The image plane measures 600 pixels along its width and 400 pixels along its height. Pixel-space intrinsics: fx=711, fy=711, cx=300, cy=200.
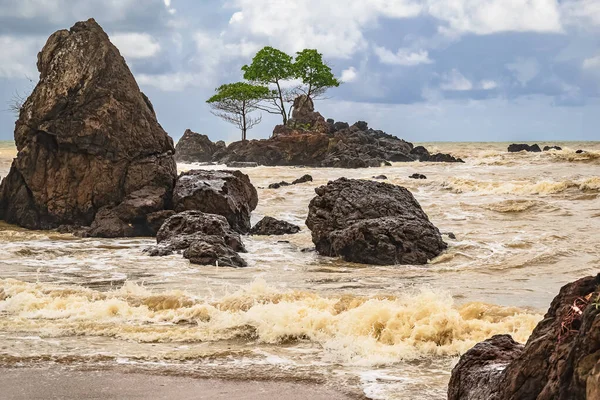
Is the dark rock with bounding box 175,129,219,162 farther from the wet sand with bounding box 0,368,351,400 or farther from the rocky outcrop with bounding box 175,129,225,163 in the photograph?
the wet sand with bounding box 0,368,351,400

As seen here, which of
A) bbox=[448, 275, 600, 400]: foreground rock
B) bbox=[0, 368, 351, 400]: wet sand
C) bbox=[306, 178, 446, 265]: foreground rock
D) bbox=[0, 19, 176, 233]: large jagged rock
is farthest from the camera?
bbox=[0, 19, 176, 233]: large jagged rock

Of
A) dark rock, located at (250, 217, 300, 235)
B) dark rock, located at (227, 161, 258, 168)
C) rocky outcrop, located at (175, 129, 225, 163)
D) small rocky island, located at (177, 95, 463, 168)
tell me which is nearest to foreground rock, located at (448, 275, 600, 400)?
dark rock, located at (250, 217, 300, 235)

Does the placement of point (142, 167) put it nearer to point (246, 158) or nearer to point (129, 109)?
point (129, 109)

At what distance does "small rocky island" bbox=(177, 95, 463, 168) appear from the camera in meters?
43.8

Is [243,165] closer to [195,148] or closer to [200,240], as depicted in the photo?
[195,148]

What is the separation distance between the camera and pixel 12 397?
531cm

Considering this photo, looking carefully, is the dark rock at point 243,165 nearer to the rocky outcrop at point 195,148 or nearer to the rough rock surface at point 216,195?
the rocky outcrop at point 195,148

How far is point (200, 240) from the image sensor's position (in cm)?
1263

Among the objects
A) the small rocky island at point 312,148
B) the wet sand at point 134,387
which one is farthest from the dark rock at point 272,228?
the small rocky island at point 312,148

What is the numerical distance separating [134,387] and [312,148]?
41.0m

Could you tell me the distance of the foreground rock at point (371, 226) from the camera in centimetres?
1252

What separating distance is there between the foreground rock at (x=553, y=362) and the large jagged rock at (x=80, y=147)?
13.4m

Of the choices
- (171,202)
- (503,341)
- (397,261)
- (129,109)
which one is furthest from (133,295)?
(129,109)

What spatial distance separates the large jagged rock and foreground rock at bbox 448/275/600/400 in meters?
13.4
